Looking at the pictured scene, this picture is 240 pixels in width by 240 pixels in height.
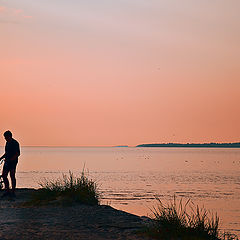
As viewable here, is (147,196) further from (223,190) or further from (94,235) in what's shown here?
(94,235)

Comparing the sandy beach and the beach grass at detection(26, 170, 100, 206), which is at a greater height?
the beach grass at detection(26, 170, 100, 206)

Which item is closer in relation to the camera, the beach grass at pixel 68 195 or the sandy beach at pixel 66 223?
the sandy beach at pixel 66 223

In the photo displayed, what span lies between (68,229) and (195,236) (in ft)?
8.04

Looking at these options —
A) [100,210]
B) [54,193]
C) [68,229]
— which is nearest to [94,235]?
[68,229]

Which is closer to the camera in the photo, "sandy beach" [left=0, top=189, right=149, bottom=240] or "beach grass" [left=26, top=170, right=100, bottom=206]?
"sandy beach" [left=0, top=189, right=149, bottom=240]

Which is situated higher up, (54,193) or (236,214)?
(54,193)

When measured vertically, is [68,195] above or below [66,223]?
above

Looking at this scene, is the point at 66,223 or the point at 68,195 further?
the point at 68,195

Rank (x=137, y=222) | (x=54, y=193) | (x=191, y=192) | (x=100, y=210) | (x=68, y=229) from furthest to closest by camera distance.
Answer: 1. (x=191, y=192)
2. (x=54, y=193)
3. (x=100, y=210)
4. (x=137, y=222)
5. (x=68, y=229)

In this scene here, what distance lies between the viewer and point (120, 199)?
2627 cm

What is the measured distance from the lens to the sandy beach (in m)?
7.78

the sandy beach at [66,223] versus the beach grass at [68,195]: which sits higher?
the beach grass at [68,195]

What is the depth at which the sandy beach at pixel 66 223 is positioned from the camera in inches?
306

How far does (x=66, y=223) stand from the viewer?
8.98m
